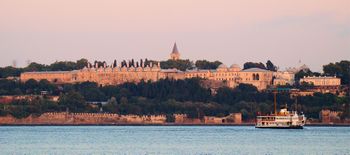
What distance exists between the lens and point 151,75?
143 m

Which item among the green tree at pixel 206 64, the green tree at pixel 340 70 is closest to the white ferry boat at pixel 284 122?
the green tree at pixel 340 70

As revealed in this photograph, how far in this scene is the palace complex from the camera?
141m

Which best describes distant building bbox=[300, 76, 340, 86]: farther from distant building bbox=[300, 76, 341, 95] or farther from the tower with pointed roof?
the tower with pointed roof

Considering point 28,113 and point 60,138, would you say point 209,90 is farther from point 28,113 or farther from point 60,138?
point 60,138

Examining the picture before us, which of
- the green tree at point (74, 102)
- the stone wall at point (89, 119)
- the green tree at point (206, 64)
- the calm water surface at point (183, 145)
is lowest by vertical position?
the calm water surface at point (183, 145)

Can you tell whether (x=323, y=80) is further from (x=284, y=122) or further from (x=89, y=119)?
(x=284, y=122)

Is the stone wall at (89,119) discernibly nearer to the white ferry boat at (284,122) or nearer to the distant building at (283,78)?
the white ferry boat at (284,122)

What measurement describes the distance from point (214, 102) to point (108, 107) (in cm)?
944

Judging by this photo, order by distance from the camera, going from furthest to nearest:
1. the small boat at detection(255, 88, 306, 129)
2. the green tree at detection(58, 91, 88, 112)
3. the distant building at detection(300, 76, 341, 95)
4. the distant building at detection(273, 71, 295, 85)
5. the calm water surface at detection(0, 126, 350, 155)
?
the distant building at detection(273, 71, 295, 85)
the distant building at detection(300, 76, 341, 95)
the green tree at detection(58, 91, 88, 112)
the small boat at detection(255, 88, 306, 129)
the calm water surface at detection(0, 126, 350, 155)

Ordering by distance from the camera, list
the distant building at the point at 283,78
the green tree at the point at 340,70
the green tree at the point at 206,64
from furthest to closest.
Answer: the green tree at the point at 206,64 < the distant building at the point at 283,78 < the green tree at the point at 340,70

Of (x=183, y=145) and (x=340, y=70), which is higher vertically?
(x=340, y=70)

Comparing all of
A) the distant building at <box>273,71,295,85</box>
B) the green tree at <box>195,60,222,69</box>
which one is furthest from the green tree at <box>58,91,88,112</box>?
the green tree at <box>195,60,222,69</box>

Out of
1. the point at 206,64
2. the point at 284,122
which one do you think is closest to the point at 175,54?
the point at 206,64

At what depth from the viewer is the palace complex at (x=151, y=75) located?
141 metres
